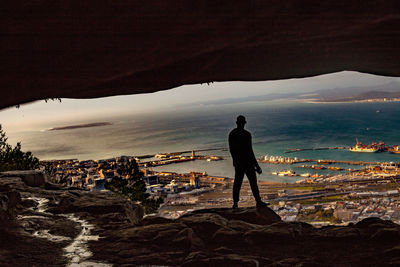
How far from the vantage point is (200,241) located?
6.64 metres

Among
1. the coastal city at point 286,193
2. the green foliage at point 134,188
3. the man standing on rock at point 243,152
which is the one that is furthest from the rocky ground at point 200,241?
the green foliage at point 134,188

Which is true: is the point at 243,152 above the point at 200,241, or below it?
above

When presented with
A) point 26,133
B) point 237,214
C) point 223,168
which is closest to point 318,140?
point 223,168

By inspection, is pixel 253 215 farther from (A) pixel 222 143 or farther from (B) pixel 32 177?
(A) pixel 222 143

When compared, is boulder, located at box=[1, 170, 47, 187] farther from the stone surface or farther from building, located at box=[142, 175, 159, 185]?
building, located at box=[142, 175, 159, 185]

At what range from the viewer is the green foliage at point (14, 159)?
21.7 meters

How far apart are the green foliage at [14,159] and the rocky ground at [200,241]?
1431cm

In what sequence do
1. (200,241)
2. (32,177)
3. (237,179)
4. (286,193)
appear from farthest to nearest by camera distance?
(286,193)
(32,177)
(237,179)
(200,241)

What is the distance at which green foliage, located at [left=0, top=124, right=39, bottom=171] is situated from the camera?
2171cm

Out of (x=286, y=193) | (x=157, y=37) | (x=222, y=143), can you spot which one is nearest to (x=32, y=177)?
(x=157, y=37)

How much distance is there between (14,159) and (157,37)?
909 inches

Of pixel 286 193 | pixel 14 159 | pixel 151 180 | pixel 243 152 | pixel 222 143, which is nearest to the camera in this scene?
pixel 243 152

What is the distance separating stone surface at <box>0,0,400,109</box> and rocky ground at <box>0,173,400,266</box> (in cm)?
303

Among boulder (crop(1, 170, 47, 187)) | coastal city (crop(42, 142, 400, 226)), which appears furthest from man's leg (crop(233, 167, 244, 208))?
boulder (crop(1, 170, 47, 187))
